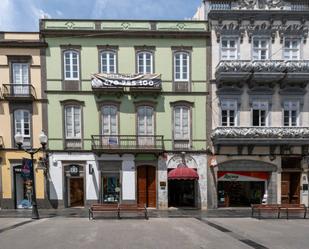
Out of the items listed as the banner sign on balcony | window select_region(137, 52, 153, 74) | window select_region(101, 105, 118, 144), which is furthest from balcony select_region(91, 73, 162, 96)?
window select_region(101, 105, 118, 144)

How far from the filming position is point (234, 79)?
16.8 metres

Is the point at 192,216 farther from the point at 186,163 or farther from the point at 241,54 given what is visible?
the point at 241,54

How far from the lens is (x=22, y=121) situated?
16938mm

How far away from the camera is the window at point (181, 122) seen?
56.7 feet

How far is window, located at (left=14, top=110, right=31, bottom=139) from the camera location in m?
16.9

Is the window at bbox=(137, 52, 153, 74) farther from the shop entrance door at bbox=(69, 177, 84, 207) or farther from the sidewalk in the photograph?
the sidewalk

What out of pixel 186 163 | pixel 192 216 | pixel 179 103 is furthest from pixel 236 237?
pixel 179 103

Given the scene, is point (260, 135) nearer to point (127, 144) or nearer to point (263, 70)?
point (263, 70)

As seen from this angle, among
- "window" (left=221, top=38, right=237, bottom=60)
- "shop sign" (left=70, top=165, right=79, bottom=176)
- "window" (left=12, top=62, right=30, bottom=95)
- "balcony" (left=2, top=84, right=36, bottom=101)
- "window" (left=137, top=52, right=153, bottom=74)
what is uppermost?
"window" (left=221, top=38, right=237, bottom=60)

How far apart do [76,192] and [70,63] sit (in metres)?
8.30

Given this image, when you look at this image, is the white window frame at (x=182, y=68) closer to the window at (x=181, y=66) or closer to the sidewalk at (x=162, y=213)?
the window at (x=181, y=66)

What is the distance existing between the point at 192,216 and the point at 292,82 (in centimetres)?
1049

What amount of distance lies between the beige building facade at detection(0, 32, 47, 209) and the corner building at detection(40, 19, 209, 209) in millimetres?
652

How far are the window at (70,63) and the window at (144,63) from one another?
395cm
